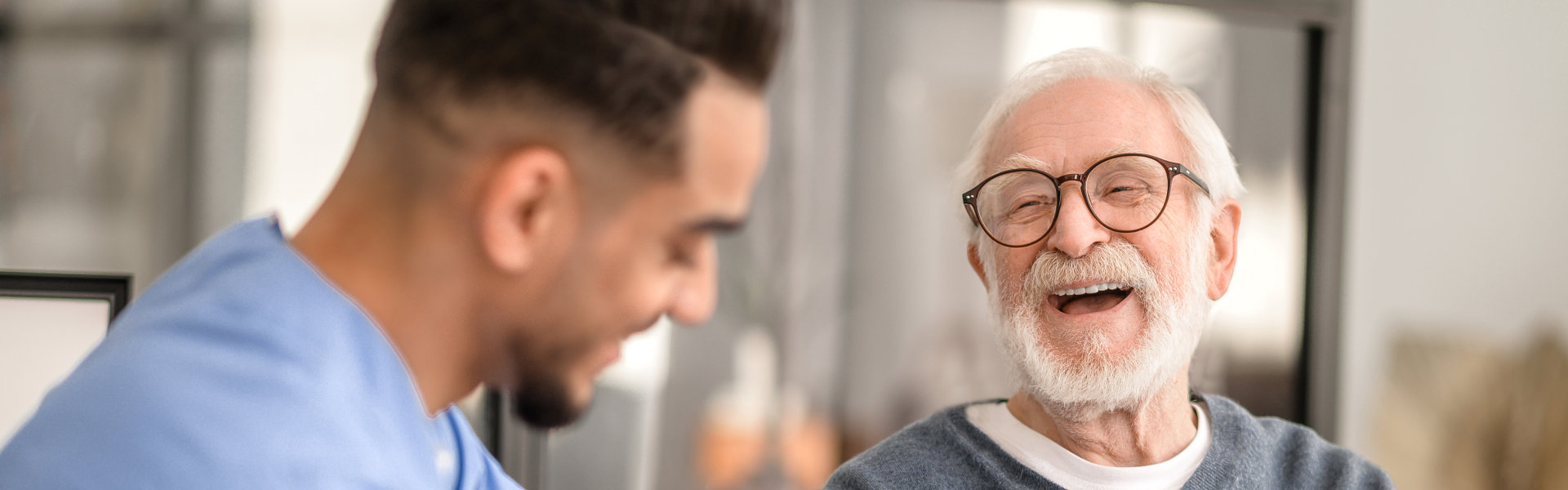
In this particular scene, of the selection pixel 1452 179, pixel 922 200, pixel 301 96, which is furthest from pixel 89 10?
pixel 1452 179

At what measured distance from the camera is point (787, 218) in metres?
2.35

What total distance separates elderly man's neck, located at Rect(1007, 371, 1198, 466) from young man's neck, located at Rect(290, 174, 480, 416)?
0.94 m

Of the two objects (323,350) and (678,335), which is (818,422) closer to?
(678,335)

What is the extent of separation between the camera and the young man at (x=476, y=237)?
1.96 feet

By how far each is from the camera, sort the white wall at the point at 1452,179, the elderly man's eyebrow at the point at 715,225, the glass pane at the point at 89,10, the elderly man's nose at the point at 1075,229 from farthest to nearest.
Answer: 1. the white wall at the point at 1452,179
2. the glass pane at the point at 89,10
3. the elderly man's nose at the point at 1075,229
4. the elderly man's eyebrow at the point at 715,225

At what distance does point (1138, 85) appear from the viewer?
147 cm

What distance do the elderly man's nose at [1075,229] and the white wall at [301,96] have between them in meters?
1.47

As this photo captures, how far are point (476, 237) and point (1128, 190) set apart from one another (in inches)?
38.5

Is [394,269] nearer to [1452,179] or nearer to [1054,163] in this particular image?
[1054,163]

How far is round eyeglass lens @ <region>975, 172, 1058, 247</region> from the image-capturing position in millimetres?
1411

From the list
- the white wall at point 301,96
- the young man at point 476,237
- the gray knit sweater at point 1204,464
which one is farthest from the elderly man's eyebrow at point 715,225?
the white wall at point 301,96

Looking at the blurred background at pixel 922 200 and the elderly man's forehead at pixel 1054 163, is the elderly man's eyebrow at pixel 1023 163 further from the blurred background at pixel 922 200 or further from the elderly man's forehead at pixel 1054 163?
the blurred background at pixel 922 200

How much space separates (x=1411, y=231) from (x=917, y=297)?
47.7 inches

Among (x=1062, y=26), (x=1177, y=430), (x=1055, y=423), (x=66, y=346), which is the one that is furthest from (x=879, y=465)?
(x=1062, y=26)
